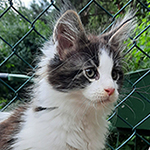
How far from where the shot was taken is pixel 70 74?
51.1 inches

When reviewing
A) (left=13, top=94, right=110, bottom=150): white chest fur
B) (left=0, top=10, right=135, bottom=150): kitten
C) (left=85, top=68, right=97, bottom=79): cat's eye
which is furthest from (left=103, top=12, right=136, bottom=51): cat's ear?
(left=13, top=94, right=110, bottom=150): white chest fur

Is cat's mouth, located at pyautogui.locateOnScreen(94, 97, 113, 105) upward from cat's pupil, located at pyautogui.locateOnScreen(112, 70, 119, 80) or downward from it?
downward

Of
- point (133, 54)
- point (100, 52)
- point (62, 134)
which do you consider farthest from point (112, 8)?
point (62, 134)

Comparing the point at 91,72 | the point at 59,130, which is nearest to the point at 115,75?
the point at 91,72

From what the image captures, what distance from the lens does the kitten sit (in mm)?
1263

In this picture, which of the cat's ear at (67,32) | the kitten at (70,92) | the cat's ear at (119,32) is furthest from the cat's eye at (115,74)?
the cat's ear at (67,32)

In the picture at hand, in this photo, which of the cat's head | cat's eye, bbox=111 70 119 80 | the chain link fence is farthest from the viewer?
the chain link fence

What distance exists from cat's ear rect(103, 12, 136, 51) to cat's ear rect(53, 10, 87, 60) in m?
0.23

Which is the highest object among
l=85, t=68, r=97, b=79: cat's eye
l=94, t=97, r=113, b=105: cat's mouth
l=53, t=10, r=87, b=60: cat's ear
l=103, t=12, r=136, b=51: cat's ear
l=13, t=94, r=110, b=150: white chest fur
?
l=103, t=12, r=136, b=51: cat's ear

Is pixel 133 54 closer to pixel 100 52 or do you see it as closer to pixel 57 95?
Result: pixel 100 52

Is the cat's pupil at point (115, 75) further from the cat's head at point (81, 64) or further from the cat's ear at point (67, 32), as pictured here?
the cat's ear at point (67, 32)

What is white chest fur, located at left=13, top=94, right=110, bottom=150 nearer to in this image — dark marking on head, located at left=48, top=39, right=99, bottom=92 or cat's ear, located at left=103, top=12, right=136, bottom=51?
dark marking on head, located at left=48, top=39, right=99, bottom=92

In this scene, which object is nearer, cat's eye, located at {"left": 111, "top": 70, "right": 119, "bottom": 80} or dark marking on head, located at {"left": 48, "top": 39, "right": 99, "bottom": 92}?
dark marking on head, located at {"left": 48, "top": 39, "right": 99, "bottom": 92}

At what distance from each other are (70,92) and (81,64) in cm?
19
